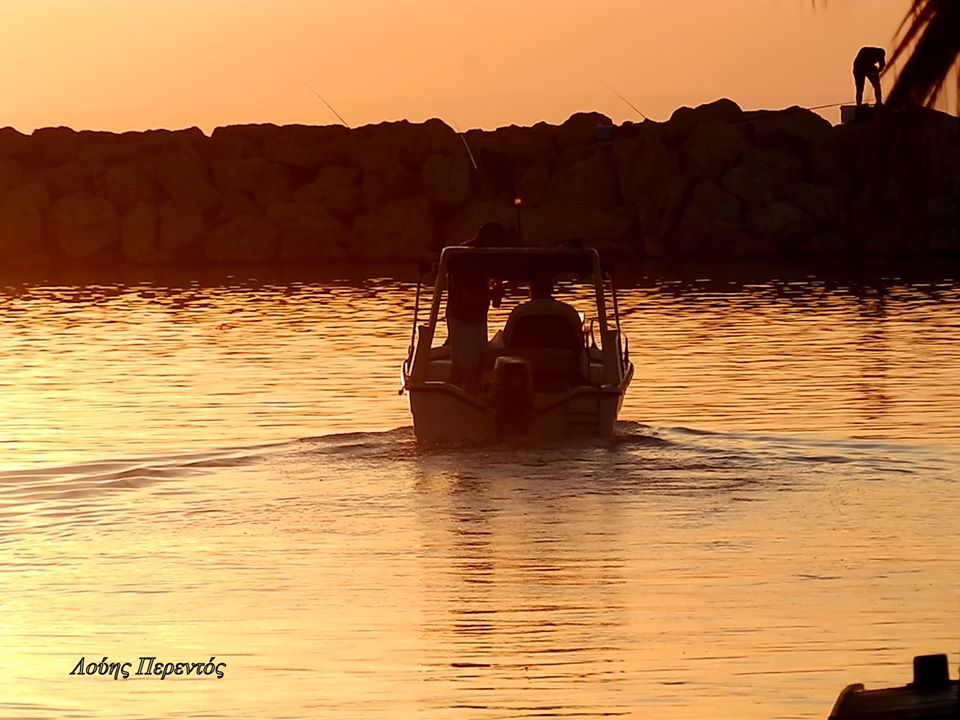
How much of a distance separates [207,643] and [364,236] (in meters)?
60.6

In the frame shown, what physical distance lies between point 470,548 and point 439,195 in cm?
5617

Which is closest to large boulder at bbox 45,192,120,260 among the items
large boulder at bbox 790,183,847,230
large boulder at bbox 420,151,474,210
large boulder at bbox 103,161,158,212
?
large boulder at bbox 103,161,158,212

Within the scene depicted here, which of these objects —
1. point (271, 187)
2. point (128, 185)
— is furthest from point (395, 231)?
point (128, 185)

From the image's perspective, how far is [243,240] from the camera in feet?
237

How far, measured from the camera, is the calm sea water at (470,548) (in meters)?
10.5

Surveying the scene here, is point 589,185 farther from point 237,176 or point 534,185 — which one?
point 237,176

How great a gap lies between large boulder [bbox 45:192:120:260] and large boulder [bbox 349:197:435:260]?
9584 mm

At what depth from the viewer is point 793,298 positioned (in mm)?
50469

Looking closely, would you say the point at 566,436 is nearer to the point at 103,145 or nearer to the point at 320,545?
the point at 320,545

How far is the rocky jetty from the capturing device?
68.5 meters

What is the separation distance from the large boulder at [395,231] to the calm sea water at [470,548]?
126 feet

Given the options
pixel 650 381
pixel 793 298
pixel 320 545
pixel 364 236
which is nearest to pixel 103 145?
pixel 364 236

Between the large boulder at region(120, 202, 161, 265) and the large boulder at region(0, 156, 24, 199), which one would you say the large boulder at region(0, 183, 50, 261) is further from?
the large boulder at region(120, 202, 161, 265)

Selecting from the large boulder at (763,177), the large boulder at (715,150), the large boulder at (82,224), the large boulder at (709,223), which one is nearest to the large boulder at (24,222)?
the large boulder at (82,224)
